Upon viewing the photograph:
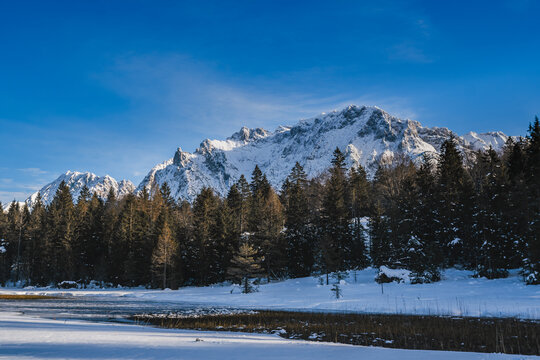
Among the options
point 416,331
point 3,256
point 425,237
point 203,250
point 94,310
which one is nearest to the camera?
point 416,331

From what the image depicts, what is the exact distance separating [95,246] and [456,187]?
72349mm

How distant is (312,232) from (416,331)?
4454 centimetres

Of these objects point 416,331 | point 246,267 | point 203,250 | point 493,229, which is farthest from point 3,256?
point 493,229

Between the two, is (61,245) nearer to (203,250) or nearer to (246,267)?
(203,250)

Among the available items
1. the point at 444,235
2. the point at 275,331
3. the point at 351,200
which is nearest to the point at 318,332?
the point at 275,331

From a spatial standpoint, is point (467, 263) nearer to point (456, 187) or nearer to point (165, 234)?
point (456, 187)

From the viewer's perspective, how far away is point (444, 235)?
44.3 metres

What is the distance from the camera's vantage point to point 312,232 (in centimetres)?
6159

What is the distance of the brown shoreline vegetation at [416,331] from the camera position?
13.5 m

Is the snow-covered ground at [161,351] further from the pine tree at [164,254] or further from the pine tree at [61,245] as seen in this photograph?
the pine tree at [61,245]

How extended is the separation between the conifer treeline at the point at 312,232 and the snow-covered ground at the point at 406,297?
2587 millimetres

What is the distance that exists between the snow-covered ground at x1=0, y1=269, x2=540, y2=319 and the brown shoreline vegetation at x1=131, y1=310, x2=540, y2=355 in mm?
4867

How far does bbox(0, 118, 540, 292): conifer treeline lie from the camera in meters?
38.0

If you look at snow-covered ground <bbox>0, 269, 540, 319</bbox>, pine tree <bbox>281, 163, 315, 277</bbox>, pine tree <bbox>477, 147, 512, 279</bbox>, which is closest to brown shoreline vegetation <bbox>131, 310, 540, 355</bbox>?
snow-covered ground <bbox>0, 269, 540, 319</bbox>
